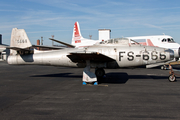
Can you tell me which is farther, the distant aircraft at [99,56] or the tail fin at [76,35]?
the tail fin at [76,35]

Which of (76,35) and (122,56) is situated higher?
(76,35)

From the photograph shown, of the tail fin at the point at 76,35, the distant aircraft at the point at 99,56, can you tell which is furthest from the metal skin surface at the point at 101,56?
the tail fin at the point at 76,35

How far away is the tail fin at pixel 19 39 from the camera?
45.7 feet

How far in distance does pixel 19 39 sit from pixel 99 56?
7247mm

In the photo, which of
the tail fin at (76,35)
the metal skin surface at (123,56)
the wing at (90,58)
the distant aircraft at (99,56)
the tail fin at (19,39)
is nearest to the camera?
the wing at (90,58)

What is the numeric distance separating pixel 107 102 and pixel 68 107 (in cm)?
168

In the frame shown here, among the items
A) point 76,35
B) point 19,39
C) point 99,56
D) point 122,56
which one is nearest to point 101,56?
point 99,56

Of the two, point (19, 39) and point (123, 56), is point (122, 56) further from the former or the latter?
point (19, 39)

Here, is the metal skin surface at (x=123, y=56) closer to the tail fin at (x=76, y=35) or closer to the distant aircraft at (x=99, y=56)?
the distant aircraft at (x=99, y=56)

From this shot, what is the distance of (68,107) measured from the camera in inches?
251

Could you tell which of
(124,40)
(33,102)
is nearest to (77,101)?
(33,102)

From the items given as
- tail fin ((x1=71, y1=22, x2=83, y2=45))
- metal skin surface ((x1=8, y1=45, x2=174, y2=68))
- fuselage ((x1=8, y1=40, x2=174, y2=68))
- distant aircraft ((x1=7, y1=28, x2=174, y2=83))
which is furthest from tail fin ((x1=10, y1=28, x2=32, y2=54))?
tail fin ((x1=71, y1=22, x2=83, y2=45))

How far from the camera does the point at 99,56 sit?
11258mm

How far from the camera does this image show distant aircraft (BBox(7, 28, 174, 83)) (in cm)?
1203
